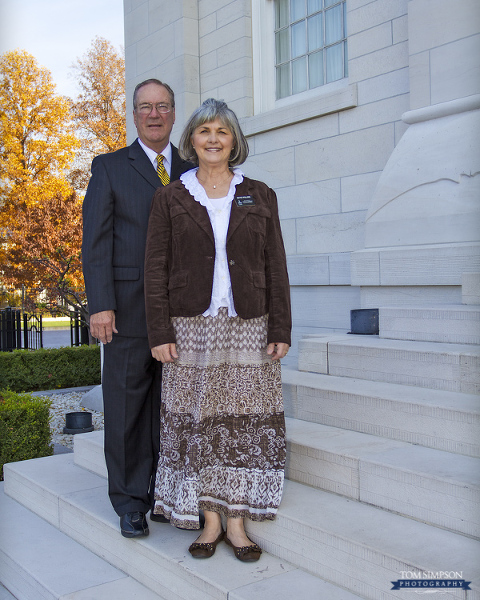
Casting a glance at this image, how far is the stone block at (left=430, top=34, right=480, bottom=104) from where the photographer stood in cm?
467

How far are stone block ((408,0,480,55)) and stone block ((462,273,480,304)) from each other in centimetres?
192

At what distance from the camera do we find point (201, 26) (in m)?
7.84

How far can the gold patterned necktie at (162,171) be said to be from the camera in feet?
10.5

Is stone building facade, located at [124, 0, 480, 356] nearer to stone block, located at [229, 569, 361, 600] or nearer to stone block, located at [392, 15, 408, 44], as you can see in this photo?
stone block, located at [392, 15, 408, 44]

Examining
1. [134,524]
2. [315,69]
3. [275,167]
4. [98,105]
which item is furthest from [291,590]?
[98,105]

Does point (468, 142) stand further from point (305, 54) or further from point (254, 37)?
point (254, 37)

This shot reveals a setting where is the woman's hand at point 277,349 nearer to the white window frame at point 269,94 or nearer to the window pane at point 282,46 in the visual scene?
the white window frame at point 269,94

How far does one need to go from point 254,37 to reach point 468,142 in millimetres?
3614

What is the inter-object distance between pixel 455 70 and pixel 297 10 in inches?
108

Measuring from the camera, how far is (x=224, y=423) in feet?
9.28

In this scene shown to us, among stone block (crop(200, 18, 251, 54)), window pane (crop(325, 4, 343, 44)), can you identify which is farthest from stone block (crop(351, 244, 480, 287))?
stone block (crop(200, 18, 251, 54))

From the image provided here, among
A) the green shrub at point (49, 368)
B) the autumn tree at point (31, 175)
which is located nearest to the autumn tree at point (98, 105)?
the autumn tree at point (31, 175)

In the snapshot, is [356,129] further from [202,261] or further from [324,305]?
[202,261]

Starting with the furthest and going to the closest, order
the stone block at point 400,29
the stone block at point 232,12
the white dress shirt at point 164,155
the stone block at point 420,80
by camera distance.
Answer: the stone block at point 232,12
the stone block at point 400,29
the stone block at point 420,80
the white dress shirt at point 164,155
